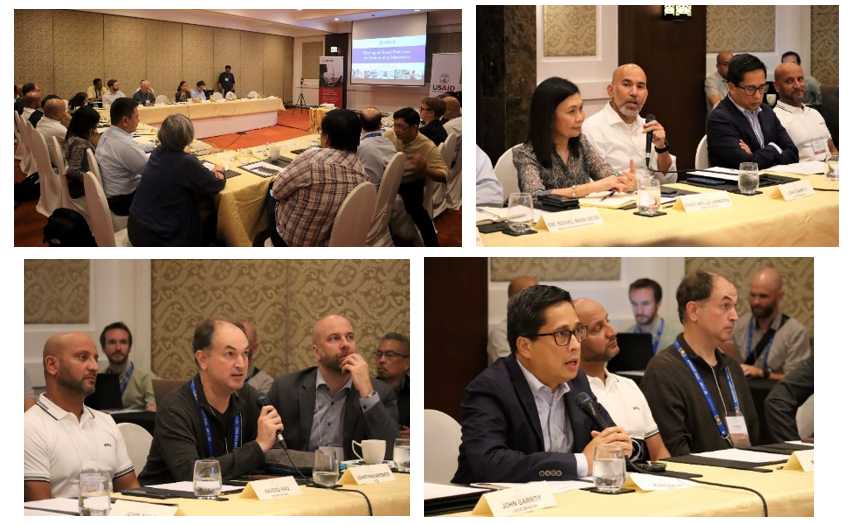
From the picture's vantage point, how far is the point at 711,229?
2.88 m

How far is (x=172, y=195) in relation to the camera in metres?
2.94

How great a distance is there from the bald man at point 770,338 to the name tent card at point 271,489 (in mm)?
2867

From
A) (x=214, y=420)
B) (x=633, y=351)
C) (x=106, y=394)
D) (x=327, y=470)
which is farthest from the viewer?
(x=633, y=351)

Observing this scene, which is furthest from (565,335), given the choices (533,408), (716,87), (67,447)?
(716,87)

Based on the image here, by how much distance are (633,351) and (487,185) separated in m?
2.51

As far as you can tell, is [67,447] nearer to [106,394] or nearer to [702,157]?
[106,394]

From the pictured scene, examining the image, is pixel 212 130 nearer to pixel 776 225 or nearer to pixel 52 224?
pixel 52 224

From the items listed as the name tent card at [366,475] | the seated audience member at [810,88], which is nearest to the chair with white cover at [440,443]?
the name tent card at [366,475]

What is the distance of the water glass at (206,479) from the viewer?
2.26m

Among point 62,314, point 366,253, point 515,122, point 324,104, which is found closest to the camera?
point 366,253

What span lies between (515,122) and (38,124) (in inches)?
95.3

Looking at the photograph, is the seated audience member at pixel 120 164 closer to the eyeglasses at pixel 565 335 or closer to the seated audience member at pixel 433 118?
the seated audience member at pixel 433 118

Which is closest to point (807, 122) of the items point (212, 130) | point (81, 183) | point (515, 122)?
point (515, 122)

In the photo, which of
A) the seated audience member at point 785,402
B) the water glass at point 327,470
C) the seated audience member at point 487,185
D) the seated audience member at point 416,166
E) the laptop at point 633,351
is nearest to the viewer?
the water glass at point 327,470
